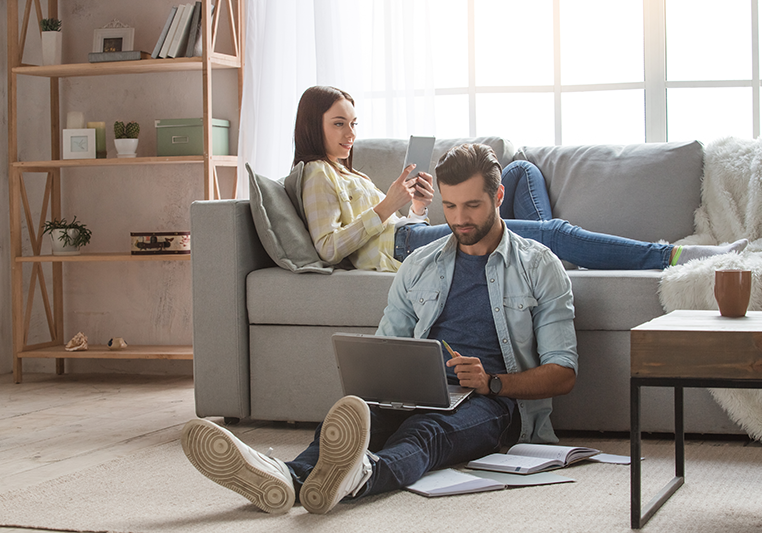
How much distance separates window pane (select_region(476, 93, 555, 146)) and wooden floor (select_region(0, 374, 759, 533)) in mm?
1726

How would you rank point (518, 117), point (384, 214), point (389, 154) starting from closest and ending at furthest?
point (384, 214), point (389, 154), point (518, 117)

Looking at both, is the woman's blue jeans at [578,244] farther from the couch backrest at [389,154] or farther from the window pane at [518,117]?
the window pane at [518,117]

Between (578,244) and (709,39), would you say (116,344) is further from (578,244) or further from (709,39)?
(709,39)

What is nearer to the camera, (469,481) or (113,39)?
(469,481)

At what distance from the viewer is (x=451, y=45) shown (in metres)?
3.65

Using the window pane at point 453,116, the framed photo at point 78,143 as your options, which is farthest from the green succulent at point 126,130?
the window pane at point 453,116

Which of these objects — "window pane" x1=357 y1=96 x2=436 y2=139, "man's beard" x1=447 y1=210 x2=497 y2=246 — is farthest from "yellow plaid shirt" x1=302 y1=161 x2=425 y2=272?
"window pane" x1=357 y1=96 x2=436 y2=139

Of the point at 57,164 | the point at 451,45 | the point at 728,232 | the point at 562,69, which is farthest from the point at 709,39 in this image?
the point at 57,164

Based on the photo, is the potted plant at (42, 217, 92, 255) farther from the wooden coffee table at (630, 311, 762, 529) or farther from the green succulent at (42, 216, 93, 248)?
the wooden coffee table at (630, 311, 762, 529)

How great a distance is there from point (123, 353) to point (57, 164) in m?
0.84

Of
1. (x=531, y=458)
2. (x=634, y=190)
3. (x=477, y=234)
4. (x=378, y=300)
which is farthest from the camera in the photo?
(x=634, y=190)

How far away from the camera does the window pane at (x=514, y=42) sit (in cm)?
361

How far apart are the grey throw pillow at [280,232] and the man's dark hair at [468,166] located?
60cm

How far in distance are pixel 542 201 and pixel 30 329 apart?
2.47m
